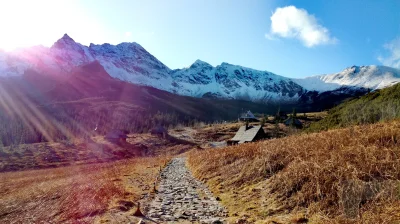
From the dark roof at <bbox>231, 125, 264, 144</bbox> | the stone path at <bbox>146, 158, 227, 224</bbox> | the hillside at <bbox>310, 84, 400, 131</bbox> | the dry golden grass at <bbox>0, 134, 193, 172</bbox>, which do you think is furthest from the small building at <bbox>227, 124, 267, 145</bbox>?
the stone path at <bbox>146, 158, 227, 224</bbox>

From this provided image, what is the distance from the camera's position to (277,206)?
33.6 feet

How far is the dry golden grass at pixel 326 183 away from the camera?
825cm

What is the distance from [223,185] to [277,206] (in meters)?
6.03

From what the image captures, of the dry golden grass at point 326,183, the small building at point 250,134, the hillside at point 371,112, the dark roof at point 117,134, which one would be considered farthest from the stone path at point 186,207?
the dark roof at point 117,134

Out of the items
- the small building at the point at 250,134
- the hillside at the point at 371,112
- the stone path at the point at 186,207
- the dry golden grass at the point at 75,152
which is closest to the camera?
the stone path at the point at 186,207

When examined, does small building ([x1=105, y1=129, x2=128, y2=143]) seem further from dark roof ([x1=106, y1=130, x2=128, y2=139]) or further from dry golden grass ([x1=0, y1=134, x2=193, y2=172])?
dry golden grass ([x1=0, y1=134, x2=193, y2=172])

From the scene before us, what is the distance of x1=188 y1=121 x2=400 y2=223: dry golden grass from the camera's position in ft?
27.1

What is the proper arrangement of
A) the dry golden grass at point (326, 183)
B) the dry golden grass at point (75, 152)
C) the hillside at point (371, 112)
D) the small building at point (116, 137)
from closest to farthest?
the dry golden grass at point (326, 183) → the hillside at point (371, 112) → the dry golden grass at point (75, 152) → the small building at point (116, 137)

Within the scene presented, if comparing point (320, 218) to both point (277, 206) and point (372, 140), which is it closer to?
point (277, 206)

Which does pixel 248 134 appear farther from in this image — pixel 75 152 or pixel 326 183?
pixel 326 183

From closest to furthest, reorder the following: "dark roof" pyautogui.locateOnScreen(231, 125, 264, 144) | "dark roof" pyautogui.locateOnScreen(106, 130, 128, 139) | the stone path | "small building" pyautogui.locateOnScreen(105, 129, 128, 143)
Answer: the stone path, "dark roof" pyautogui.locateOnScreen(231, 125, 264, 144), "small building" pyautogui.locateOnScreen(105, 129, 128, 143), "dark roof" pyautogui.locateOnScreen(106, 130, 128, 139)

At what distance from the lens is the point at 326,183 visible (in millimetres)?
9742

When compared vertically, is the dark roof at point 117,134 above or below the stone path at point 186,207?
below

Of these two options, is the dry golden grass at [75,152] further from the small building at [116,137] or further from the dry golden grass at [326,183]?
the dry golden grass at [326,183]
